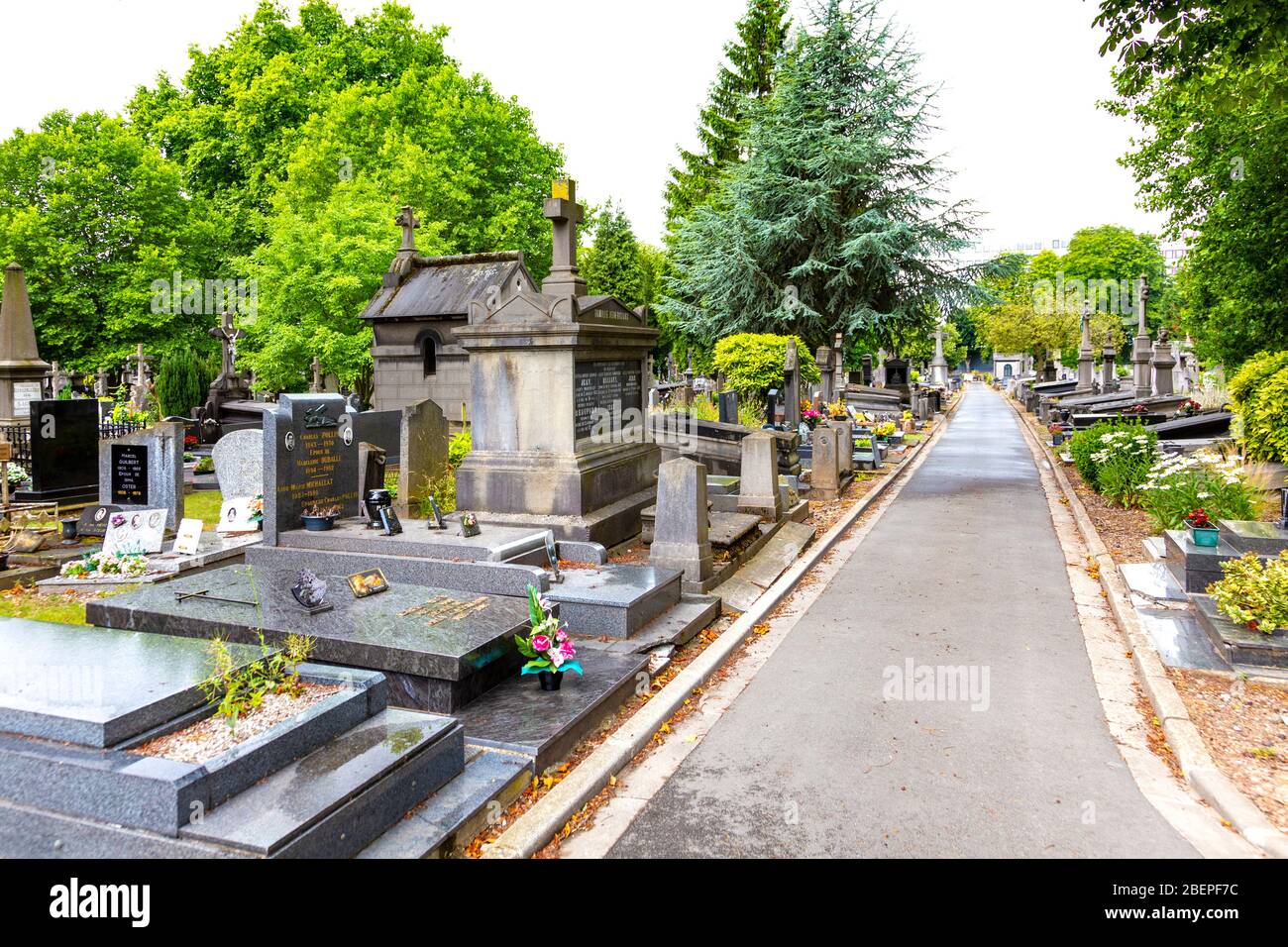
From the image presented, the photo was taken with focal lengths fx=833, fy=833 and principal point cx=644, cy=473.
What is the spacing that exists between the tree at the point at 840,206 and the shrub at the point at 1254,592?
18.3 meters

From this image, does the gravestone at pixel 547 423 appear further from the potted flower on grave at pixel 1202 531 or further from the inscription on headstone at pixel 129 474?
the potted flower on grave at pixel 1202 531

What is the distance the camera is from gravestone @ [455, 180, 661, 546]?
9.46 metres

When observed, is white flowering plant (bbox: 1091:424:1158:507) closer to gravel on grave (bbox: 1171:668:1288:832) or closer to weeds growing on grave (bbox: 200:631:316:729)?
gravel on grave (bbox: 1171:668:1288:832)

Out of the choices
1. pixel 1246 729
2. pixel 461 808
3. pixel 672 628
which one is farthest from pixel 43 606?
pixel 1246 729

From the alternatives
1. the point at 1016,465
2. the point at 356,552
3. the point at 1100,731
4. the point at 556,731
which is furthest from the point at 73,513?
the point at 1016,465

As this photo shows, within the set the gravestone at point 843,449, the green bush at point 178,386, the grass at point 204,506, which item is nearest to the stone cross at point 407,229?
the green bush at point 178,386

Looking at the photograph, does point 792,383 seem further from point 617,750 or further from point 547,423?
point 617,750

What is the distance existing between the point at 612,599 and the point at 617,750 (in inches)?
78.1

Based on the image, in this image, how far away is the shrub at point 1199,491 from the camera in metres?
9.81

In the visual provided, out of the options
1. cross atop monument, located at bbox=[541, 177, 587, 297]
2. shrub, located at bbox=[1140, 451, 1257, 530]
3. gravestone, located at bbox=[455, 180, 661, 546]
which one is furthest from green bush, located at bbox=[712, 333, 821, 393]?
gravestone, located at bbox=[455, 180, 661, 546]

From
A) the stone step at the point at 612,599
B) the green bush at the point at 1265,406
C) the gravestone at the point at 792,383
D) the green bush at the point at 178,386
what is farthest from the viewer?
the green bush at the point at 178,386

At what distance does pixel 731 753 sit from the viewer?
534 centimetres

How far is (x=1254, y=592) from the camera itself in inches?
263

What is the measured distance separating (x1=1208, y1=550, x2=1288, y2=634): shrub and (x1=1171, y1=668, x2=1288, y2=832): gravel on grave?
67cm
